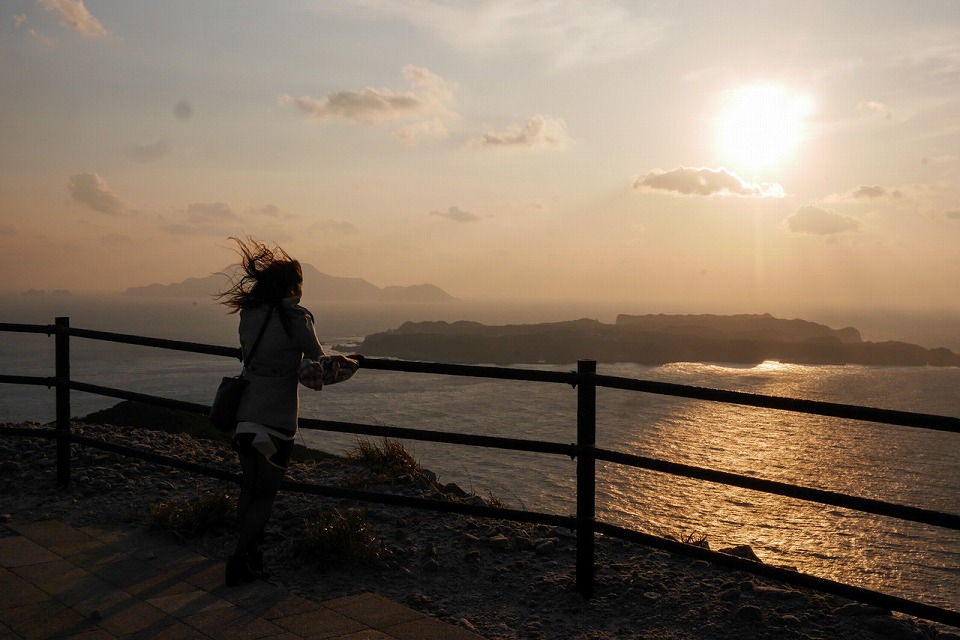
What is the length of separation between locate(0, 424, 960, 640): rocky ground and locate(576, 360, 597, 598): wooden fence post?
17cm

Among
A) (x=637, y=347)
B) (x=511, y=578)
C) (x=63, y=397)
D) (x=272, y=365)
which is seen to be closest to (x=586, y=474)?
(x=511, y=578)

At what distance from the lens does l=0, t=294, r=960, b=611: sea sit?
3825 cm

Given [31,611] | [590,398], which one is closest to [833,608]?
[590,398]

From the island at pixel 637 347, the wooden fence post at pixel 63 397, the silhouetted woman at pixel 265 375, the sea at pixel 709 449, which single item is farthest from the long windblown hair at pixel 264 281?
the island at pixel 637 347

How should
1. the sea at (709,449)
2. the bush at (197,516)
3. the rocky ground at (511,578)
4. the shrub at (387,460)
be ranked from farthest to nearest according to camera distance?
the sea at (709,449)
the shrub at (387,460)
the bush at (197,516)
the rocky ground at (511,578)

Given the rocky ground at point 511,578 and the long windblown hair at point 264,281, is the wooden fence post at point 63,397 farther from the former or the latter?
the long windblown hair at point 264,281

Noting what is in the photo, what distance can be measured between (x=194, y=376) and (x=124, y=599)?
120 m

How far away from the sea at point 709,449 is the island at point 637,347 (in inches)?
701

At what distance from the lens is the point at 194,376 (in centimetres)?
11688

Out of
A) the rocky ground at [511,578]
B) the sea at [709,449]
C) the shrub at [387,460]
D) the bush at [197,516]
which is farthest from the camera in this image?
the sea at [709,449]

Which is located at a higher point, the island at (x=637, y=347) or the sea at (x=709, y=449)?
the island at (x=637, y=347)

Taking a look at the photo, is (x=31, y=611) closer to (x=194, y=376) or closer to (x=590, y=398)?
(x=590, y=398)

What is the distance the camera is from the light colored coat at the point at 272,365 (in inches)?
174

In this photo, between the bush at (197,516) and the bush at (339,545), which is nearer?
the bush at (339,545)
